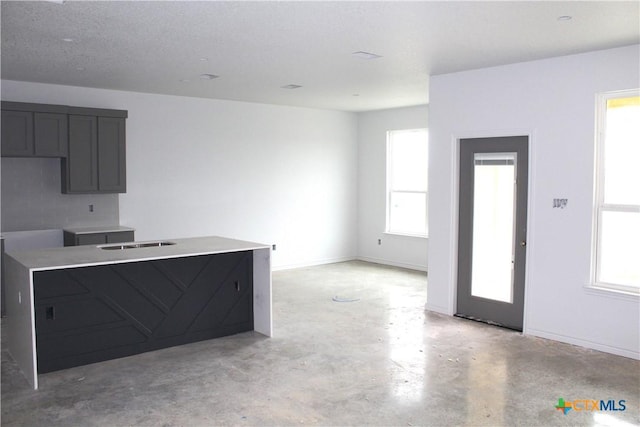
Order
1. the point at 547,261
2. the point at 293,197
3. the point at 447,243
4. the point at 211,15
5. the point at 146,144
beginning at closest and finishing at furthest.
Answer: the point at 211,15, the point at 547,261, the point at 447,243, the point at 146,144, the point at 293,197

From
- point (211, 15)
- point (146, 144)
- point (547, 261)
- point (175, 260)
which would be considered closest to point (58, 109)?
point (146, 144)

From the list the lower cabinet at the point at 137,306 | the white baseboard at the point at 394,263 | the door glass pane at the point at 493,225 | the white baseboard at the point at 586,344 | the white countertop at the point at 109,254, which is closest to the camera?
the white countertop at the point at 109,254

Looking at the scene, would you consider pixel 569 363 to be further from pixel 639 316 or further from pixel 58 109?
pixel 58 109

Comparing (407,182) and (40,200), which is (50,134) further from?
(407,182)

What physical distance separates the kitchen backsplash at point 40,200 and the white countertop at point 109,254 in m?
1.94

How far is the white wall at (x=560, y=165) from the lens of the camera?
477 centimetres

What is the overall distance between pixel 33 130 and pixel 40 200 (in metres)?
0.88

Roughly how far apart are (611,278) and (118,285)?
14.0 feet

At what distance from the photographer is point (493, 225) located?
570cm

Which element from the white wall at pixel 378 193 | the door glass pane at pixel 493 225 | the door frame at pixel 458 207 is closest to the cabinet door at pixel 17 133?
the door frame at pixel 458 207

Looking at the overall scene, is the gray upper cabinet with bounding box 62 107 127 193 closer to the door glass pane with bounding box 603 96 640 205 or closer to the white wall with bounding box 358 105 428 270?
the white wall with bounding box 358 105 428 270

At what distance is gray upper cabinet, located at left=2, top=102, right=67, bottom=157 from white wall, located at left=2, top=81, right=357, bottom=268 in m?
0.44

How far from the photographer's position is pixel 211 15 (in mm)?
3773

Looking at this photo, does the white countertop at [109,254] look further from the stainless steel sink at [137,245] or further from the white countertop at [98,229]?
the white countertop at [98,229]
